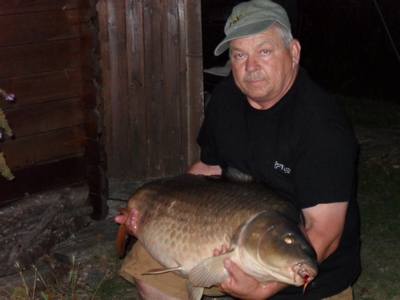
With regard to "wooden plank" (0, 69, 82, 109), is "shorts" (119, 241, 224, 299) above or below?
below

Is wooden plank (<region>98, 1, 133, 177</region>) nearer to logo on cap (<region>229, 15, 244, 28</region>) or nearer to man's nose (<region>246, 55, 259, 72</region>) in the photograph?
logo on cap (<region>229, 15, 244, 28</region>)

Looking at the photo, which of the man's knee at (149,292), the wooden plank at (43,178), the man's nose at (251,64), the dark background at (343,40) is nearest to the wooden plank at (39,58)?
the wooden plank at (43,178)

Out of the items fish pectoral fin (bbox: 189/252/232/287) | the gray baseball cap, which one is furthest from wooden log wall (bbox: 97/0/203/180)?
fish pectoral fin (bbox: 189/252/232/287)

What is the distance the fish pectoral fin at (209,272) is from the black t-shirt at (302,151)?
0.42 m

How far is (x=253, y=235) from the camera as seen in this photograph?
301cm

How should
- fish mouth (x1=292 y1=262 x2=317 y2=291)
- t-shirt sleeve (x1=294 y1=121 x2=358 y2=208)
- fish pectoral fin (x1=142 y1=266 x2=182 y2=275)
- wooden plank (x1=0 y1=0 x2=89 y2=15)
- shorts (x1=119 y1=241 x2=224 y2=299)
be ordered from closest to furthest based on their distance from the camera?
fish mouth (x1=292 y1=262 x2=317 y2=291), t-shirt sleeve (x1=294 y1=121 x2=358 y2=208), fish pectoral fin (x1=142 y1=266 x2=182 y2=275), shorts (x1=119 y1=241 x2=224 y2=299), wooden plank (x1=0 y1=0 x2=89 y2=15)

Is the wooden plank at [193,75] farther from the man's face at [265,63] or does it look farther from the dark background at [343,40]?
the dark background at [343,40]

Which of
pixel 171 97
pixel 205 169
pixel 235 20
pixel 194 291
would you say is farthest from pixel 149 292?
pixel 171 97

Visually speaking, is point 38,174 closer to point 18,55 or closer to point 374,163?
point 18,55

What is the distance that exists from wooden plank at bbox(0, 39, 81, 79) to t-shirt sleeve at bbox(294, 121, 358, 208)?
8.06 ft

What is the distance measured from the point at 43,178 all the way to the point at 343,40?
1127cm

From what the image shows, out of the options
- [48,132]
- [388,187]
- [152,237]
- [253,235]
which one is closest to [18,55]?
[48,132]

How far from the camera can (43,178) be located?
17.9 feet

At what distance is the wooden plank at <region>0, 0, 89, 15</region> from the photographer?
4969 mm
